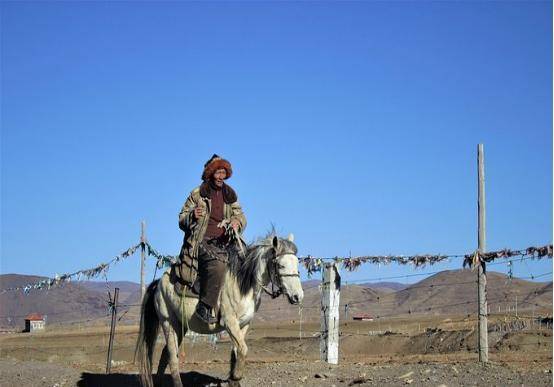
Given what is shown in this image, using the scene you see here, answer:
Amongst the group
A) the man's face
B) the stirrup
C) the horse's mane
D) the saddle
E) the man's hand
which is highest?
the man's face

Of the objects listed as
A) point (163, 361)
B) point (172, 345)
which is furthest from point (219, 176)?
point (163, 361)

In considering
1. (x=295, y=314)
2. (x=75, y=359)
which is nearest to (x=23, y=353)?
(x=75, y=359)

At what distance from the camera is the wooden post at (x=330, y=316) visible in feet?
49.7

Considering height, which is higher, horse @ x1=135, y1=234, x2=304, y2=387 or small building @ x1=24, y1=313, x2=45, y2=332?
horse @ x1=135, y1=234, x2=304, y2=387

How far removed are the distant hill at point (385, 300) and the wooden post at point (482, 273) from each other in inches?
1121

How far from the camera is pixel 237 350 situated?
34.6 feet

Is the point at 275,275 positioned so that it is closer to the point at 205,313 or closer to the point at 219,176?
the point at 205,313

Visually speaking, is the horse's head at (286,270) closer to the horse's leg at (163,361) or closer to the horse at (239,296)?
the horse at (239,296)

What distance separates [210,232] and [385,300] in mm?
83531

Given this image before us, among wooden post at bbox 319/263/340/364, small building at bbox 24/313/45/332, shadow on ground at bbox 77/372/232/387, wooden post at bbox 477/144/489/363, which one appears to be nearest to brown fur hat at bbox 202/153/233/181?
shadow on ground at bbox 77/372/232/387

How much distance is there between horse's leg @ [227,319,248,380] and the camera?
10531 millimetres

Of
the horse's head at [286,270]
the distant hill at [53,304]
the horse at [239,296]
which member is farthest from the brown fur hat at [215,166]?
the distant hill at [53,304]

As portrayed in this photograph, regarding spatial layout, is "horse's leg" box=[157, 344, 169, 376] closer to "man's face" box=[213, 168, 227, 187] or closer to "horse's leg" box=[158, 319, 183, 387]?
"horse's leg" box=[158, 319, 183, 387]

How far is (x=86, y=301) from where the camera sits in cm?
11375
